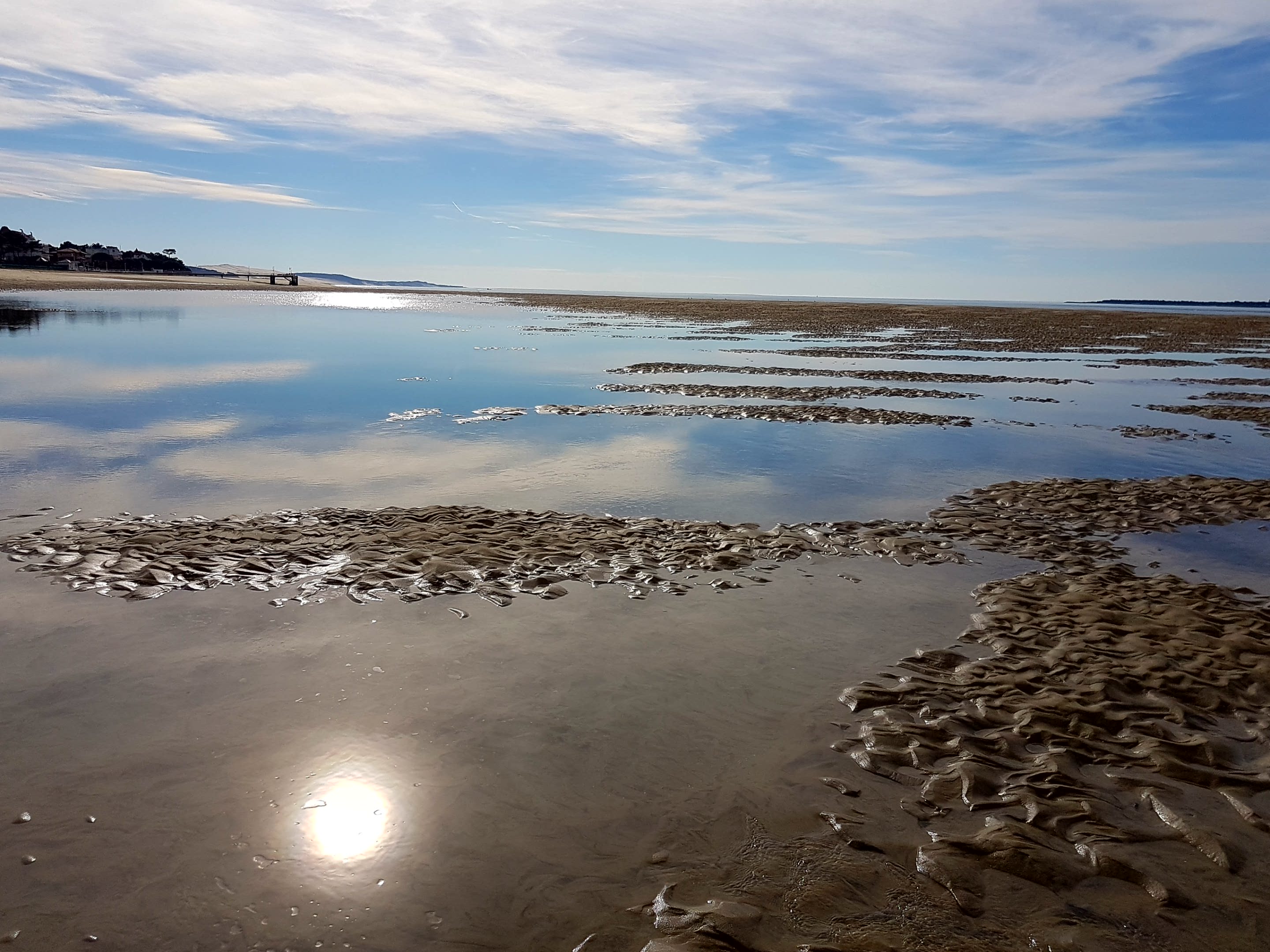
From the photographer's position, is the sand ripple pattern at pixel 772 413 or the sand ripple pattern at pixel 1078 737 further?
the sand ripple pattern at pixel 772 413

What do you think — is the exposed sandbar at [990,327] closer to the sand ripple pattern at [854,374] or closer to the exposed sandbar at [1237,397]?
the sand ripple pattern at [854,374]

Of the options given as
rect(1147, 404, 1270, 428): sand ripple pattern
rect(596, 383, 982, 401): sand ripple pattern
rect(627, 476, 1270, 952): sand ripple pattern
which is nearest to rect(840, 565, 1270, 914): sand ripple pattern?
rect(627, 476, 1270, 952): sand ripple pattern

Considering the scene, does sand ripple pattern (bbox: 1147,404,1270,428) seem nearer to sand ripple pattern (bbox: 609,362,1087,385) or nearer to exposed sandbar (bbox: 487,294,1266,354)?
sand ripple pattern (bbox: 609,362,1087,385)

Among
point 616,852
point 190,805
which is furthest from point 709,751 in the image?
point 190,805

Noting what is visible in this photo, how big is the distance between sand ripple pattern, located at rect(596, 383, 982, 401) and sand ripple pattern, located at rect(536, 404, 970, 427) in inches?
93.3

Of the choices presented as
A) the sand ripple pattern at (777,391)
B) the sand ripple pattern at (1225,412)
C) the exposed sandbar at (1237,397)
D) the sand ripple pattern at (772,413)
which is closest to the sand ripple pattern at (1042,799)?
the sand ripple pattern at (772,413)

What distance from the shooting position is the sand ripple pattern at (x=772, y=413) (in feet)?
83.7

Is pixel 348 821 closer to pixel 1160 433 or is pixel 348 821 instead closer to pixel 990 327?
pixel 1160 433

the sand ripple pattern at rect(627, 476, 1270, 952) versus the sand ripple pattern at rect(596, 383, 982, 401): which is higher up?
the sand ripple pattern at rect(596, 383, 982, 401)

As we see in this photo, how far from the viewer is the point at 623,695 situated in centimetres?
785

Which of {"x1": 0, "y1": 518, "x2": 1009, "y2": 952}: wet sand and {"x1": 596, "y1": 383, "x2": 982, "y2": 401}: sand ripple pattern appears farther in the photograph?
{"x1": 596, "y1": 383, "x2": 982, "y2": 401}: sand ripple pattern

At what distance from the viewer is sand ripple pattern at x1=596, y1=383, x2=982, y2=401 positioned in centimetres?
3041

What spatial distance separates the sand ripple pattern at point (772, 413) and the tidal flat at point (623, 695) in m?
5.30

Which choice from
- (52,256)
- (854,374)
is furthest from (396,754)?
(52,256)
